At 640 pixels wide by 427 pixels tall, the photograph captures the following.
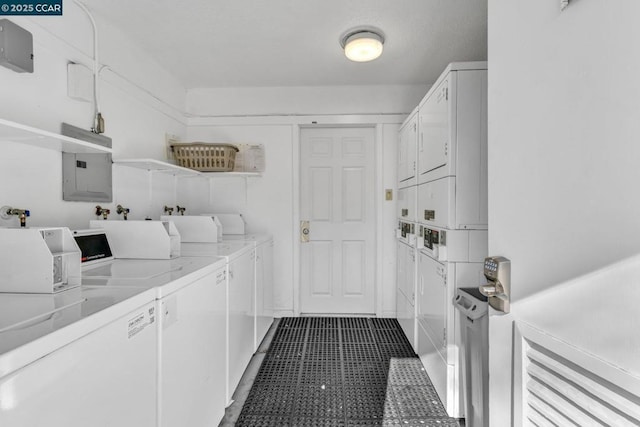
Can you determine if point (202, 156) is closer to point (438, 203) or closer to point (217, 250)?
point (217, 250)

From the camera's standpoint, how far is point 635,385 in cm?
45

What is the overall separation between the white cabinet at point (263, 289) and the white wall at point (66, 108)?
40.1 inches

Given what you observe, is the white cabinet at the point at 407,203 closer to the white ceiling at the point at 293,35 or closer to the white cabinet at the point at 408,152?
the white cabinet at the point at 408,152

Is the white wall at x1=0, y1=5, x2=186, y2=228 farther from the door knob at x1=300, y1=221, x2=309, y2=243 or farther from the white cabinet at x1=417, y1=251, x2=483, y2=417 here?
the white cabinet at x1=417, y1=251, x2=483, y2=417

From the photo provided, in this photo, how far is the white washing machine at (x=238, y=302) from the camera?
1841 mm

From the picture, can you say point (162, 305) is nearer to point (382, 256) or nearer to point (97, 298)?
point (97, 298)

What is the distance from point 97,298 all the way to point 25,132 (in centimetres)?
86

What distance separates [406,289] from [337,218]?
1087mm

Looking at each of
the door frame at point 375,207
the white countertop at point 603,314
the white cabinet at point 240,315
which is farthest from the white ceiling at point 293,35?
the white countertop at point 603,314

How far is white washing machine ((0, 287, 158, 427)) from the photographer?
0.66 metres

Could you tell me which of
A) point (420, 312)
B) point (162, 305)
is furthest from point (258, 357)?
point (162, 305)

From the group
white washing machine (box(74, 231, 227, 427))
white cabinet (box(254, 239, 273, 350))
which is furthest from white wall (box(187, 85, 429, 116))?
white washing machine (box(74, 231, 227, 427))

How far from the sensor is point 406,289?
2855 mm

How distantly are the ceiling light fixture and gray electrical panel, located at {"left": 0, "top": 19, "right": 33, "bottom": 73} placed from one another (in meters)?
1.87
